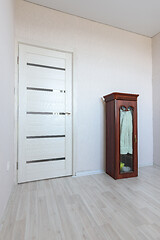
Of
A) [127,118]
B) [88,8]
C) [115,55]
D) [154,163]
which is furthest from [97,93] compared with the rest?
[154,163]

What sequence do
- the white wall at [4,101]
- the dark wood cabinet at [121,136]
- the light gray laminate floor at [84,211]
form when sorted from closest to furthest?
1. the light gray laminate floor at [84,211]
2. the white wall at [4,101]
3. the dark wood cabinet at [121,136]

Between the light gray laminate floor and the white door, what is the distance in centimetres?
25

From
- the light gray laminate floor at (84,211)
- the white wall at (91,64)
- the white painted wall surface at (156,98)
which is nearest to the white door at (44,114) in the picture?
the white wall at (91,64)

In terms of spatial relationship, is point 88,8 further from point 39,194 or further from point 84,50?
point 39,194

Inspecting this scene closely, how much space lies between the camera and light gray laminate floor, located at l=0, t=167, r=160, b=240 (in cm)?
108

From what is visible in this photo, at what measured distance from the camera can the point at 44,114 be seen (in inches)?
83.1

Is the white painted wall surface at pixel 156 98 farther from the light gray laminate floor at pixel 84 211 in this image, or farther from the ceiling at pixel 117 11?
the light gray laminate floor at pixel 84 211

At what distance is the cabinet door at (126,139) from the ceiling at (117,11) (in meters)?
1.53

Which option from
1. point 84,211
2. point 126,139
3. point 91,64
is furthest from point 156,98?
point 84,211

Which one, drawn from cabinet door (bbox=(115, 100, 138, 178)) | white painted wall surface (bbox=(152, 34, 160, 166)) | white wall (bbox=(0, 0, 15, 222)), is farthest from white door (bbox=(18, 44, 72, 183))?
white painted wall surface (bbox=(152, 34, 160, 166))

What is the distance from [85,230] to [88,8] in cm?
294

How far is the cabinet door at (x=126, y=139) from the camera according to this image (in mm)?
2102

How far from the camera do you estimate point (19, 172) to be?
6.36 feet

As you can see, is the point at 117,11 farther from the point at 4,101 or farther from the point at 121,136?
the point at 4,101
